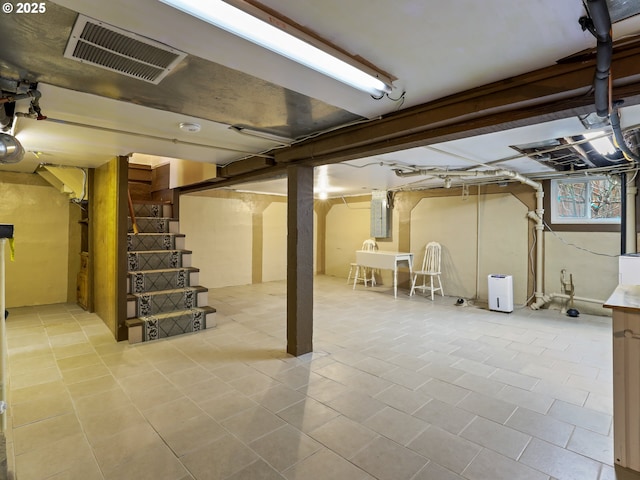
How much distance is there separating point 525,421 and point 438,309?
10.5 feet

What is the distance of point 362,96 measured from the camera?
6.82ft

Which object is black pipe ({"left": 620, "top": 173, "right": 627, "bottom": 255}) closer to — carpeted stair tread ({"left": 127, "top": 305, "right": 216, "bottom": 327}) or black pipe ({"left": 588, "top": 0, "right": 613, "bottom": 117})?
black pipe ({"left": 588, "top": 0, "right": 613, "bottom": 117})

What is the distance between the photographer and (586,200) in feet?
16.4

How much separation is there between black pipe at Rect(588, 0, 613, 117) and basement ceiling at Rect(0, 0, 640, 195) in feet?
0.38

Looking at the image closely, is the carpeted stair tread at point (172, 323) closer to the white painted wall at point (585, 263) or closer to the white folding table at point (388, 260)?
the white folding table at point (388, 260)

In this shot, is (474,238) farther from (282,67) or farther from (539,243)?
(282,67)

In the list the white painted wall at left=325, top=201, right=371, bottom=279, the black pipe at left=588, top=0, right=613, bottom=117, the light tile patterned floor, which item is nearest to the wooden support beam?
the black pipe at left=588, top=0, right=613, bottom=117

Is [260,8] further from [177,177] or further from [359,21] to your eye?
[177,177]

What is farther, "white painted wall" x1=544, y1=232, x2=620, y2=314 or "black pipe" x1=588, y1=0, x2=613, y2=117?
"white painted wall" x1=544, y1=232, x2=620, y2=314

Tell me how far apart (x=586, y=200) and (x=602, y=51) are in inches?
185

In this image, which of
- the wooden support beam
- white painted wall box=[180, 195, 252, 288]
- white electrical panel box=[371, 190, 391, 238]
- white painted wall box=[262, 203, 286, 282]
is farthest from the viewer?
white painted wall box=[262, 203, 286, 282]

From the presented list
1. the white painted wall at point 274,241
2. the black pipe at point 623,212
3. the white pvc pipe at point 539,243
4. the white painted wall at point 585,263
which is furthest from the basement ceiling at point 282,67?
the white painted wall at point 274,241

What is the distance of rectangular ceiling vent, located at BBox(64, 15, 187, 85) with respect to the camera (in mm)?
1394

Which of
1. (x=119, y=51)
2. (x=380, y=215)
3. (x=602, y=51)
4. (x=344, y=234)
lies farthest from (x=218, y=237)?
(x=602, y=51)
